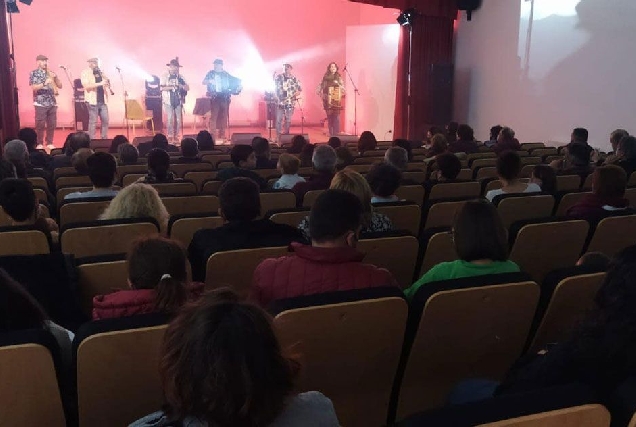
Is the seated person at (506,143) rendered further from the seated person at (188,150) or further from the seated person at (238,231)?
the seated person at (238,231)

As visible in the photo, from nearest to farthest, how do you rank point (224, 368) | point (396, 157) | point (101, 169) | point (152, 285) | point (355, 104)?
point (224, 368) → point (152, 285) → point (101, 169) → point (396, 157) → point (355, 104)

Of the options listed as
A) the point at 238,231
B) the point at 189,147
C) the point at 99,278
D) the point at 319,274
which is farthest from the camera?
the point at 189,147

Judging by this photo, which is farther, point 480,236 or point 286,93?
point 286,93

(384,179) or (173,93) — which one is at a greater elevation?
(173,93)

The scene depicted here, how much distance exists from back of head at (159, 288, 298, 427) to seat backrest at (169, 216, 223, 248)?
2.20m

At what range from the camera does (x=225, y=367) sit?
108 centimetres

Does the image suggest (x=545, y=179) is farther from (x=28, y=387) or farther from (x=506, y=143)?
(x=28, y=387)

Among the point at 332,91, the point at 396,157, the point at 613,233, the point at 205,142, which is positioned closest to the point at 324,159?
the point at 396,157

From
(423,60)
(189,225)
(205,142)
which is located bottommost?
(189,225)

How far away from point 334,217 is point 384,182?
155cm

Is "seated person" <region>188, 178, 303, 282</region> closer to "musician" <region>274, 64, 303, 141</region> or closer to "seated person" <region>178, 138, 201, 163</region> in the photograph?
"seated person" <region>178, 138, 201, 163</region>

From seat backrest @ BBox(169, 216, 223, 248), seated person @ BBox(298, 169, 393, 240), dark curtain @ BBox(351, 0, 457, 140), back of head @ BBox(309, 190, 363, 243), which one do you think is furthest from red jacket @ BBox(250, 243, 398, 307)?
dark curtain @ BBox(351, 0, 457, 140)

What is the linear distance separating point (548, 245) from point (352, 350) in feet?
5.36

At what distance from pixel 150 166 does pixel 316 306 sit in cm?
335
